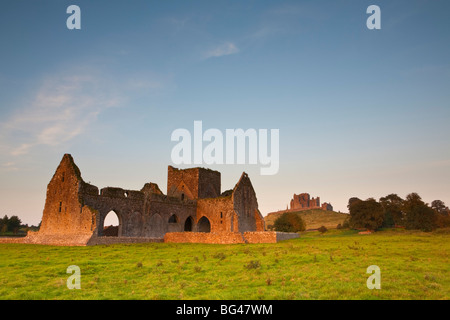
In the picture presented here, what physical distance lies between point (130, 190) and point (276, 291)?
3482 cm

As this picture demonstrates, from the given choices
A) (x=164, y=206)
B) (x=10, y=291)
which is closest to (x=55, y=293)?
(x=10, y=291)

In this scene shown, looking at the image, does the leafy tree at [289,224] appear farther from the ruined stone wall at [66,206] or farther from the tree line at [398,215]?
Result: the ruined stone wall at [66,206]

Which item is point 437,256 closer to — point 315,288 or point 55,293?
point 315,288

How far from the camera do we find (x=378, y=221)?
66.8m

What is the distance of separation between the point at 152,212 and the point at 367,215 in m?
45.6

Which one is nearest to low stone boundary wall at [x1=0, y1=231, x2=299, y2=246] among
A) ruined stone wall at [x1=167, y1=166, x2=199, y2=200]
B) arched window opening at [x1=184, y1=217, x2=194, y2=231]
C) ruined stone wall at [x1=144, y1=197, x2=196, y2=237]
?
ruined stone wall at [x1=144, y1=197, x2=196, y2=237]

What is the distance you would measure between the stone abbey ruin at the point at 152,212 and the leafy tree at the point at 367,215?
31.4 metres

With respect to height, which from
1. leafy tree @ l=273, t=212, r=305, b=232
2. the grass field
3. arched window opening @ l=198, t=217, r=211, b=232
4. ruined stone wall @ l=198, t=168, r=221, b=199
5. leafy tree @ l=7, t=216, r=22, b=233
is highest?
ruined stone wall @ l=198, t=168, r=221, b=199

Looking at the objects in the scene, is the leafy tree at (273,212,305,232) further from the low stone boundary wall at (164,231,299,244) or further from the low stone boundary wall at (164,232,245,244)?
the low stone boundary wall at (164,232,245,244)

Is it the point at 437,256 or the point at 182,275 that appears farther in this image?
the point at 437,256

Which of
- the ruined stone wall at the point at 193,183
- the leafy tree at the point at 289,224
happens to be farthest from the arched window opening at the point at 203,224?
the leafy tree at the point at 289,224

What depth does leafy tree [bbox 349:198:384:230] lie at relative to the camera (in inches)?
2638

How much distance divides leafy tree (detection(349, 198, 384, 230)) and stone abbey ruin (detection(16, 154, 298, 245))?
103 feet
